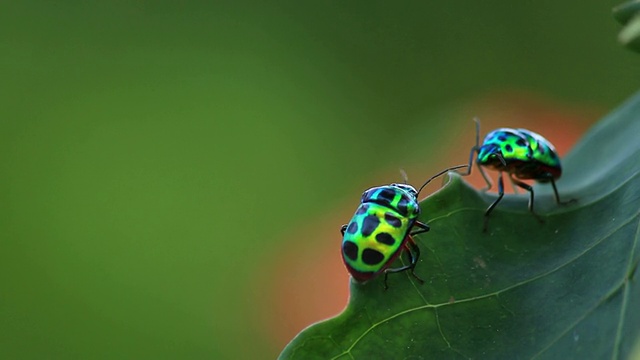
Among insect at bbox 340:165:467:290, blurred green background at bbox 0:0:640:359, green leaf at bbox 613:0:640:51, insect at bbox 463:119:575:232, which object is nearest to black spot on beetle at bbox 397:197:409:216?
insect at bbox 340:165:467:290

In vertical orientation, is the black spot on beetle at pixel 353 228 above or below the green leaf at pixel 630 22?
below

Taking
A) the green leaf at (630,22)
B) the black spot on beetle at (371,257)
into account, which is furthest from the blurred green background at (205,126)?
the green leaf at (630,22)

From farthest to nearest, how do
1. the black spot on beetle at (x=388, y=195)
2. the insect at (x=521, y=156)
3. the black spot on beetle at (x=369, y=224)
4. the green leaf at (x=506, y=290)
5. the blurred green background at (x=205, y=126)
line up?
the blurred green background at (x=205, y=126), the insect at (x=521, y=156), the black spot on beetle at (x=388, y=195), the black spot on beetle at (x=369, y=224), the green leaf at (x=506, y=290)

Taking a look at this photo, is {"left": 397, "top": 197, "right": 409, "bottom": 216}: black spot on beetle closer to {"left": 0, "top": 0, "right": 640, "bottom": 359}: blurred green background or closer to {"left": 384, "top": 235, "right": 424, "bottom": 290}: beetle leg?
{"left": 384, "top": 235, "right": 424, "bottom": 290}: beetle leg

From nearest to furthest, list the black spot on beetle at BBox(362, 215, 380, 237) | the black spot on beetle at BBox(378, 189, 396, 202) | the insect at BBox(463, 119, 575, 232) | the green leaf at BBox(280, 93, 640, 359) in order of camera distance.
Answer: the green leaf at BBox(280, 93, 640, 359) < the black spot on beetle at BBox(362, 215, 380, 237) < the black spot on beetle at BBox(378, 189, 396, 202) < the insect at BBox(463, 119, 575, 232)

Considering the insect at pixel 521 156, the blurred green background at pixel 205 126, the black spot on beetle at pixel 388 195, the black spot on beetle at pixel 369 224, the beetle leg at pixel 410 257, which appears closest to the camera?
the beetle leg at pixel 410 257

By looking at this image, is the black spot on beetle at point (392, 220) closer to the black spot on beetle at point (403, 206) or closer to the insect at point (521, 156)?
the black spot on beetle at point (403, 206)

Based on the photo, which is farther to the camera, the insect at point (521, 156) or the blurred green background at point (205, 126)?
the blurred green background at point (205, 126)
